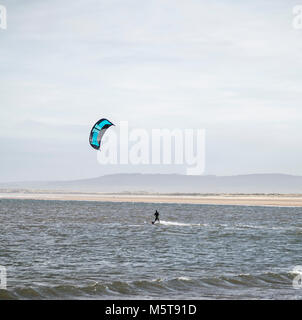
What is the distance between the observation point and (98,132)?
3247 centimetres

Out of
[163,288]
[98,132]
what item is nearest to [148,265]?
[163,288]

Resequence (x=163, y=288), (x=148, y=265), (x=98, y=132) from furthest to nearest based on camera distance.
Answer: (x=98, y=132)
(x=148, y=265)
(x=163, y=288)

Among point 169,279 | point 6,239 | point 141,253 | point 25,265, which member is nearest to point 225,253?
point 141,253

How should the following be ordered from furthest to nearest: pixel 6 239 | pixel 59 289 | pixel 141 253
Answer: pixel 6 239
pixel 141 253
pixel 59 289

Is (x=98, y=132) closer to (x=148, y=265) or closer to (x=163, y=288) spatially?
(x=148, y=265)

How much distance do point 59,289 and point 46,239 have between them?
47.5 ft

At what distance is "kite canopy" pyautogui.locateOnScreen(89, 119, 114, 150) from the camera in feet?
104

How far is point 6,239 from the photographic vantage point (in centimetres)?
3092

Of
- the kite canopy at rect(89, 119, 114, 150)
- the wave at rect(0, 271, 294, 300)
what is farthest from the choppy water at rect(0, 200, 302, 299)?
the kite canopy at rect(89, 119, 114, 150)

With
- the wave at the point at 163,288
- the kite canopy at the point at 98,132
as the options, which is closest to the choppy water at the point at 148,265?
the wave at the point at 163,288

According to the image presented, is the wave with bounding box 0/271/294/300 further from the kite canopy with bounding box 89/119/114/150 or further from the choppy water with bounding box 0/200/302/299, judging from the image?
the kite canopy with bounding box 89/119/114/150

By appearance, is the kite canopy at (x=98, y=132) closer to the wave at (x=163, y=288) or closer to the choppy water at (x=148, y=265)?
the choppy water at (x=148, y=265)
